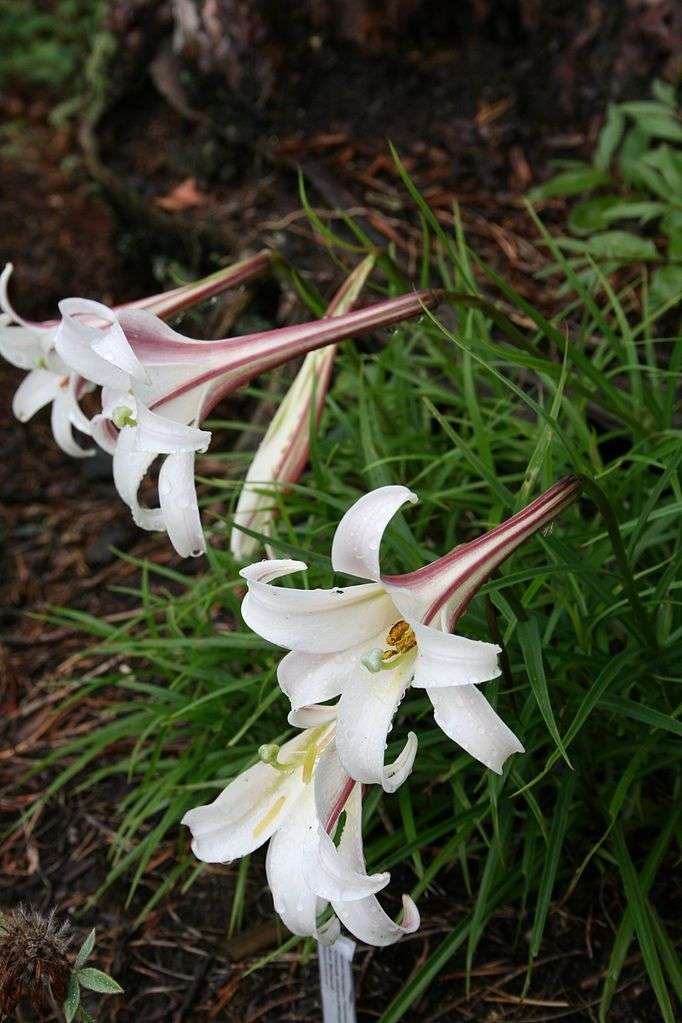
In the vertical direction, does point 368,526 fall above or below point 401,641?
above

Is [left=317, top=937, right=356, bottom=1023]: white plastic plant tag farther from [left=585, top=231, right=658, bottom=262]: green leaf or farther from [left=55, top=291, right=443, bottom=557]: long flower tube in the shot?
[left=585, top=231, right=658, bottom=262]: green leaf

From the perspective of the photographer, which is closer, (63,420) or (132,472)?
(132,472)

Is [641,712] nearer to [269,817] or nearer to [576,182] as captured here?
[269,817]

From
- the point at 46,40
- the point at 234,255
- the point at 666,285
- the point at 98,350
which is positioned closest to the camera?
the point at 98,350

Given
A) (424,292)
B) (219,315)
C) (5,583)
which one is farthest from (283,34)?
Result: (424,292)

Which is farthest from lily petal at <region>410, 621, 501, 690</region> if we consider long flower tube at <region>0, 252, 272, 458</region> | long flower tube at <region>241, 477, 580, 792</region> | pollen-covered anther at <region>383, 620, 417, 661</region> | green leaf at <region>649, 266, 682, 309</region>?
green leaf at <region>649, 266, 682, 309</region>

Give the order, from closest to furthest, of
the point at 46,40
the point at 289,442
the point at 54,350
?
1. the point at 54,350
2. the point at 289,442
3. the point at 46,40

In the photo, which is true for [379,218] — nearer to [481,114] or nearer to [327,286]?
[327,286]

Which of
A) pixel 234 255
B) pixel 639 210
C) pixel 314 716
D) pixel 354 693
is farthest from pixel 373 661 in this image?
pixel 234 255
